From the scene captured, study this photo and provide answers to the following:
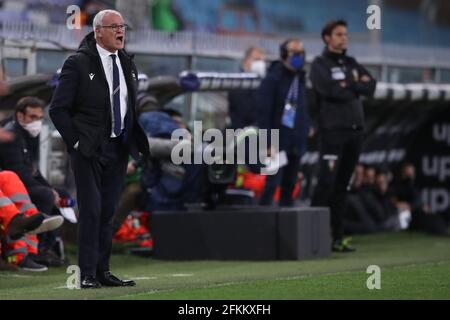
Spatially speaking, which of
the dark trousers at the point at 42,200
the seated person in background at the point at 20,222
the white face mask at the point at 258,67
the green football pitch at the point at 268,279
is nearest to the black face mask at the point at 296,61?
the white face mask at the point at 258,67

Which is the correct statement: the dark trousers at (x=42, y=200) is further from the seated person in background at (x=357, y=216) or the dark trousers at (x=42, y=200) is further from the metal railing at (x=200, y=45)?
the seated person in background at (x=357, y=216)

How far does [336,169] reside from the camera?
1477cm

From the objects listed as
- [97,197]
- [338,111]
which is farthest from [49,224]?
[338,111]

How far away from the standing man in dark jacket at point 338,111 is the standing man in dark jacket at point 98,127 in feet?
15.0

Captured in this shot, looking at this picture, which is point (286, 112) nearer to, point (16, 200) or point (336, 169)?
point (336, 169)

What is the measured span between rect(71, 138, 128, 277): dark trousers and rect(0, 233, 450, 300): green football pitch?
292 millimetres

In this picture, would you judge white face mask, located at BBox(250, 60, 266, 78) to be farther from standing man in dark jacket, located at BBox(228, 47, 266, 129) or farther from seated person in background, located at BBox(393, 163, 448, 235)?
seated person in background, located at BBox(393, 163, 448, 235)

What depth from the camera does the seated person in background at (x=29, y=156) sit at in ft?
41.8

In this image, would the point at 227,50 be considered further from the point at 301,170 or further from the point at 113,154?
the point at 113,154

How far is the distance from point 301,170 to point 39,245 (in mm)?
5920

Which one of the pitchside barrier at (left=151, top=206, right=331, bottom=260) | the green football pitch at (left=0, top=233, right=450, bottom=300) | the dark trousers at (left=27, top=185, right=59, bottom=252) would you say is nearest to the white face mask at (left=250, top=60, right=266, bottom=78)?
the green football pitch at (left=0, top=233, right=450, bottom=300)

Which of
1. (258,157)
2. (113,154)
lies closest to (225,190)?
(258,157)

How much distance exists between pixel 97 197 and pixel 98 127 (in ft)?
1.58

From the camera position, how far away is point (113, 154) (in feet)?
33.4
